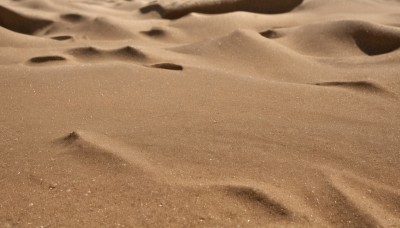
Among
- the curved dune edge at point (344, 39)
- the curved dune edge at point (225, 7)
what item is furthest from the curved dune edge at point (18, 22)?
the curved dune edge at point (344, 39)

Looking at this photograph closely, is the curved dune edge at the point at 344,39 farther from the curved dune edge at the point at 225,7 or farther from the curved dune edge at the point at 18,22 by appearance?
the curved dune edge at the point at 18,22

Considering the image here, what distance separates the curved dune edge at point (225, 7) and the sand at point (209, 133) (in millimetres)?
901

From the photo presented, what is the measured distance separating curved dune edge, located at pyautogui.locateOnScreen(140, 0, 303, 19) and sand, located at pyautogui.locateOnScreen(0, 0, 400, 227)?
90 cm

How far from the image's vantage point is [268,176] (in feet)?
3.12

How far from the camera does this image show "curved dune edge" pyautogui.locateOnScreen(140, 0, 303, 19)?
293 centimetres

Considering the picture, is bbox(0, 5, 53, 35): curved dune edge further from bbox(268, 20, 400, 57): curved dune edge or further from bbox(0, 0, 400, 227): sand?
bbox(268, 20, 400, 57): curved dune edge

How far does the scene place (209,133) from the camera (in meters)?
1.13

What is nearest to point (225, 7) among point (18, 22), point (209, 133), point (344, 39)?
point (344, 39)

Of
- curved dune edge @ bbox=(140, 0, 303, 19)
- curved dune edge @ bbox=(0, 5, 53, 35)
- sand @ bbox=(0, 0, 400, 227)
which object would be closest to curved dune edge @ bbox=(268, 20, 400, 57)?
sand @ bbox=(0, 0, 400, 227)

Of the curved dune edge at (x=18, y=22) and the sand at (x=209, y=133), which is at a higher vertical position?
the curved dune edge at (x=18, y=22)

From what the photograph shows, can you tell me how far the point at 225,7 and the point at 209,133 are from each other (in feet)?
6.61

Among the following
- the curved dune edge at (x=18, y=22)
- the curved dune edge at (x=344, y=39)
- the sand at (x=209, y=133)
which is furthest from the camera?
the curved dune edge at (x=18, y=22)

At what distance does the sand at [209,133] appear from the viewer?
85cm

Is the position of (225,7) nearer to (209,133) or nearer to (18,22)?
(18,22)
